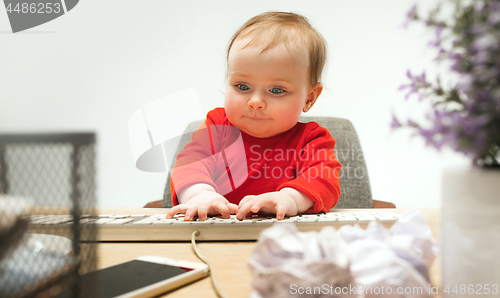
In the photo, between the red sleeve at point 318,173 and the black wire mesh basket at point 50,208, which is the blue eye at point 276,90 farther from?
the black wire mesh basket at point 50,208

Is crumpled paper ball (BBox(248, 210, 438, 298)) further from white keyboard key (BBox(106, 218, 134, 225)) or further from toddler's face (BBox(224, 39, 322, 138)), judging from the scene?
toddler's face (BBox(224, 39, 322, 138))

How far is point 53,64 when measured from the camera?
5.95ft

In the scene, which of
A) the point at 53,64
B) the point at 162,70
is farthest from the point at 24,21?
the point at 162,70

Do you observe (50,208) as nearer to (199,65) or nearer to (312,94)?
(312,94)

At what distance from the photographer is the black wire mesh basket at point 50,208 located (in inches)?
9.1

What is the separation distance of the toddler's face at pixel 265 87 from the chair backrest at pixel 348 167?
45 cm

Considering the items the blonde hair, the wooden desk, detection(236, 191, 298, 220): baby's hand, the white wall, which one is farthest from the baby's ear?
the white wall

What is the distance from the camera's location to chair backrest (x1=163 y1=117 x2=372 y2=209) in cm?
132

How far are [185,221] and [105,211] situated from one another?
1.30 feet

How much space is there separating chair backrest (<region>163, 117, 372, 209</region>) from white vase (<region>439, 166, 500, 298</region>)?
1086 millimetres

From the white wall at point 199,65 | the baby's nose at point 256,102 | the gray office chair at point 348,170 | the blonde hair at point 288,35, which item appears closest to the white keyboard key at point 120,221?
the baby's nose at point 256,102

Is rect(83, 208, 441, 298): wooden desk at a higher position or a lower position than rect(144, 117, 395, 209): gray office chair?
lower

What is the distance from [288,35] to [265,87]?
170mm

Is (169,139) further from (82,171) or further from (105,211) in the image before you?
(82,171)
